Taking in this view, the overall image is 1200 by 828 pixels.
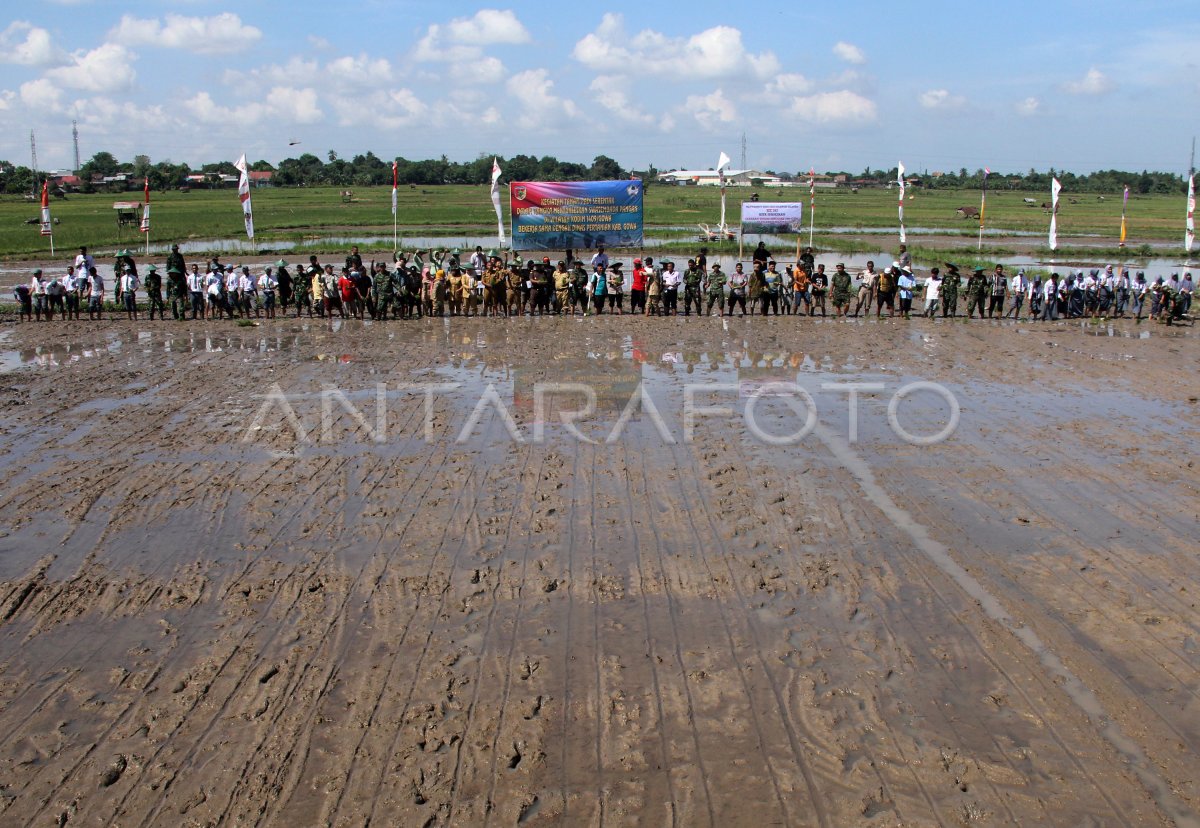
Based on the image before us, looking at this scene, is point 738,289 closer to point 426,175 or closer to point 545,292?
point 545,292

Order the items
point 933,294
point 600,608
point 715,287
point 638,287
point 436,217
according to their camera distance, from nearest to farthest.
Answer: point 600,608
point 933,294
point 715,287
point 638,287
point 436,217

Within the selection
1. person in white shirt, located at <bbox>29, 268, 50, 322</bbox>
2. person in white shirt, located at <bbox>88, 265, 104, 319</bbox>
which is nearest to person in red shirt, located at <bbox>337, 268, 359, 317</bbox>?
person in white shirt, located at <bbox>88, 265, 104, 319</bbox>

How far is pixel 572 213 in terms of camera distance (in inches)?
1189

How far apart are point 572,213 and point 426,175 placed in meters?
80.9

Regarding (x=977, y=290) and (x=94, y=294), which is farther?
(x=94, y=294)

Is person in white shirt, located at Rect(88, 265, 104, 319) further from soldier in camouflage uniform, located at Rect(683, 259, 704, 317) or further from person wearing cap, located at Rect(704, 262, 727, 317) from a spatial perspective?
person wearing cap, located at Rect(704, 262, 727, 317)

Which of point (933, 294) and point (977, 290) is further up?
point (977, 290)

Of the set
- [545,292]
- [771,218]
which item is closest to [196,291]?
[545,292]

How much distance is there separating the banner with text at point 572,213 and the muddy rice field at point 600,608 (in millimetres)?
16754

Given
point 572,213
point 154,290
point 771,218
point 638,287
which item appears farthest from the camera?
point 771,218

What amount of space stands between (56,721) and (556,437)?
22.2 feet

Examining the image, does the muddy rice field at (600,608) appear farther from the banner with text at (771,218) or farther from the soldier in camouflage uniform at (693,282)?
the banner with text at (771,218)

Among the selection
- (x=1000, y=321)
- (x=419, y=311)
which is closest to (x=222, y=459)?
(x=419, y=311)

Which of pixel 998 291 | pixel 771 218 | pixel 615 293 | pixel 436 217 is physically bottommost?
pixel 615 293
